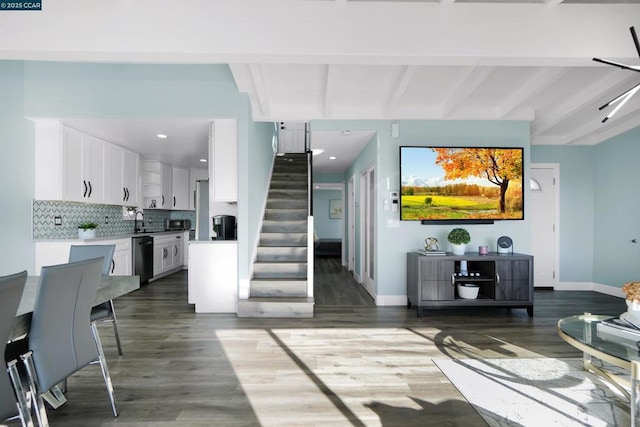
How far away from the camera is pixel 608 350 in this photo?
6.11ft

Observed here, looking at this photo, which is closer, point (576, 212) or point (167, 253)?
point (576, 212)

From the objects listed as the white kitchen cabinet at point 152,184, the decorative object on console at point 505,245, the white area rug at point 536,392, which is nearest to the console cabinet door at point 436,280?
the decorative object on console at point 505,245

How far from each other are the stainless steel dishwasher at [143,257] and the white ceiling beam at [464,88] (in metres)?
5.43

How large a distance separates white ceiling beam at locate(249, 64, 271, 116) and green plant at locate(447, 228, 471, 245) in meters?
3.04

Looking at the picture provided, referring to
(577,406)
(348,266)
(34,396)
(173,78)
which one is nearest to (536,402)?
(577,406)

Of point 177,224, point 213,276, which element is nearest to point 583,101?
point 213,276

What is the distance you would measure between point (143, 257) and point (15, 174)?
2.24m

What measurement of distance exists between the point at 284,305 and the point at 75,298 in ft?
7.92

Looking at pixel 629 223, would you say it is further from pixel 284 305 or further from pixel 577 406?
pixel 284 305

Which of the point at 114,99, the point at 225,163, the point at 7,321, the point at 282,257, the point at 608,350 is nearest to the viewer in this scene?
the point at 7,321

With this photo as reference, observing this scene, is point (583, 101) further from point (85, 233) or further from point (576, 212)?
point (85, 233)

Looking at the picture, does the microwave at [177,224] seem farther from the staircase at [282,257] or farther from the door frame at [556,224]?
the door frame at [556,224]

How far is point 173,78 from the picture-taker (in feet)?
13.4

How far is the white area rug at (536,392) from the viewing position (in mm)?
1931
